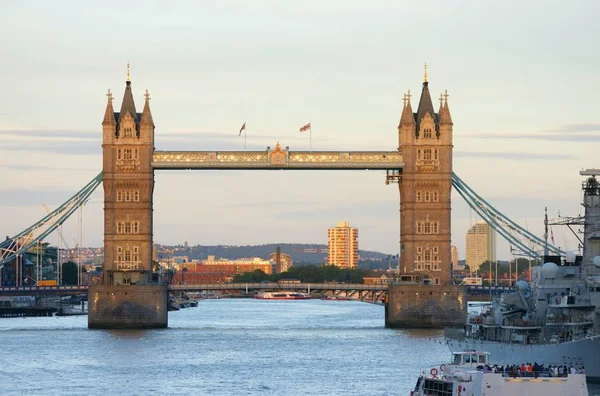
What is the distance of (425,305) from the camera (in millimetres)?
118438

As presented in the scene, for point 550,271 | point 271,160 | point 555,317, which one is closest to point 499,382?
point 555,317

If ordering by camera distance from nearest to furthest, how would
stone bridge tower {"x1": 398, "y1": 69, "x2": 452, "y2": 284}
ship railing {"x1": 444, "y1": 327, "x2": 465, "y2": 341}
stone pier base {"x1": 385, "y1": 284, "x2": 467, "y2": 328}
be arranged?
ship railing {"x1": 444, "y1": 327, "x2": 465, "y2": 341} → stone pier base {"x1": 385, "y1": 284, "x2": 467, "y2": 328} → stone bridge tower {"x1": 398, "y1": 69, "x2": 452, "y2": 284}

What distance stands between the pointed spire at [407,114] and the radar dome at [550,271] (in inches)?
1940

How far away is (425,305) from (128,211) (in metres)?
22.6

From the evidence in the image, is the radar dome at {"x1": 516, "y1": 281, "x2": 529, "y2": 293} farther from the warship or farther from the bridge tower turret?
the bridge tower turret

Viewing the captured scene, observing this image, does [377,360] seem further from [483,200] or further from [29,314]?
[29,314]

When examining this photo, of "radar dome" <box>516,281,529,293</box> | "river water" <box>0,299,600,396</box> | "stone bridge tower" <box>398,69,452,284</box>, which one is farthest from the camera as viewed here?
"stone bridge tower" <box>398,69,452,284</box>

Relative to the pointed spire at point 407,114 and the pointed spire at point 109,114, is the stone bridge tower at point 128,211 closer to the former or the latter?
the pointed spire at point 109,114

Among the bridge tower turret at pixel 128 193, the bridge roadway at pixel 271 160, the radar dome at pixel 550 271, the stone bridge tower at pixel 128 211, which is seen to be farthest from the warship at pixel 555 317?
the bridge tower turret at pixel 128 193

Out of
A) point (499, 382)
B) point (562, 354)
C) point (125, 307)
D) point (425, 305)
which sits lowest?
point (562, 354)

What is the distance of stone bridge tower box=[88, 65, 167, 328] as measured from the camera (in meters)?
118

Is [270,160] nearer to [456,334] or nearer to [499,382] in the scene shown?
[456,334]

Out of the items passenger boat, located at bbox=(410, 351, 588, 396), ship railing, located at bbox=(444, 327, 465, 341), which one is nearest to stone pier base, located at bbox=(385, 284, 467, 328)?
ship railing, located at bbox=(444, 327, 465, 341)

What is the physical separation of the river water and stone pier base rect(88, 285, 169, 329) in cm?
170
